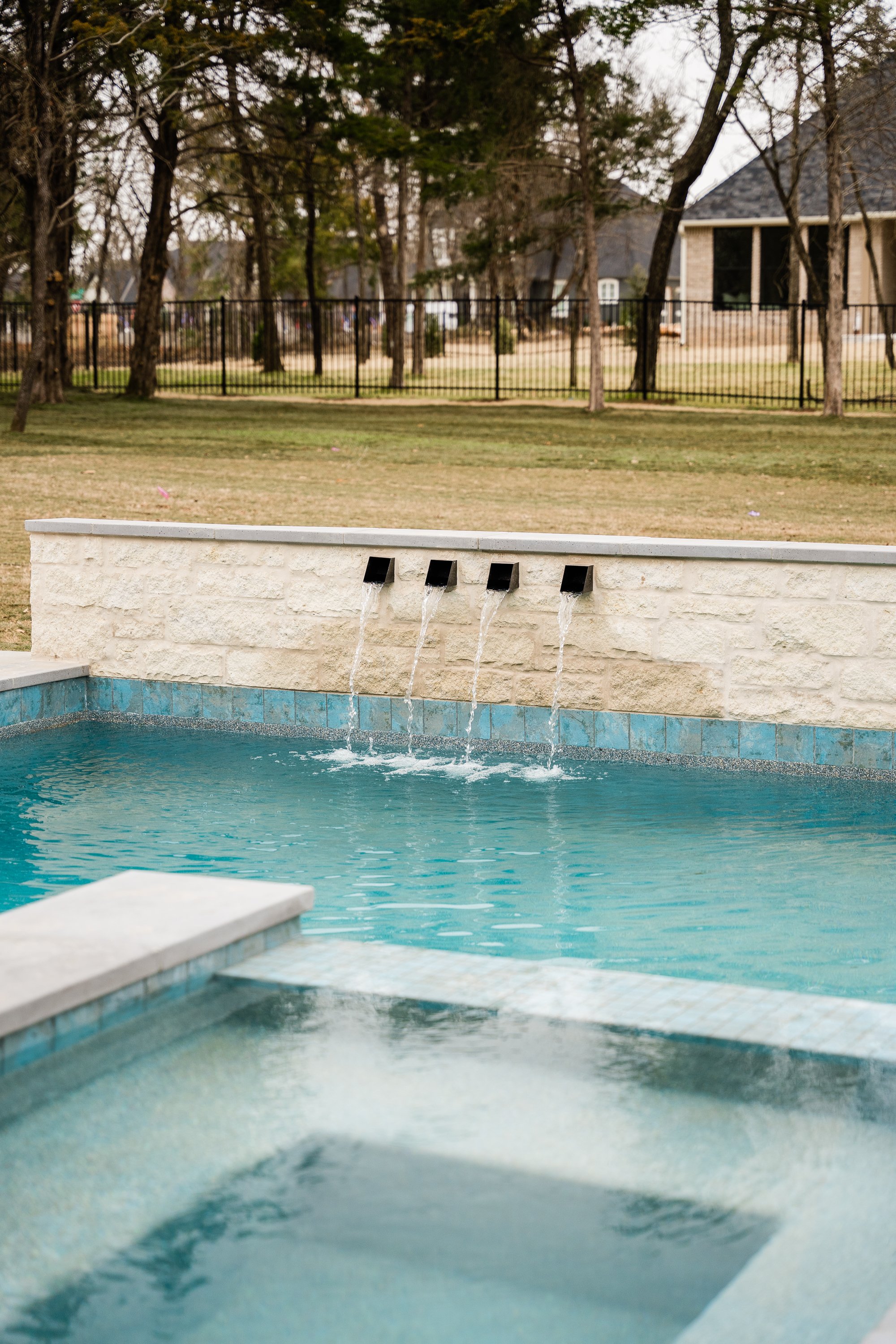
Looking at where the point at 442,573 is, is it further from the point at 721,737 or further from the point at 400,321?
the point at 400,321

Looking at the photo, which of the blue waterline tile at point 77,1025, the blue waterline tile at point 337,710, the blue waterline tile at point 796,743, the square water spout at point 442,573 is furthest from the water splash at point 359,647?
the blue waterline tile at point 77,1025

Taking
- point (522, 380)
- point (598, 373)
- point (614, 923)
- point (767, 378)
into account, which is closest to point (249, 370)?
point (522, 380)

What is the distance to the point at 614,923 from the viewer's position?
525 centimetres

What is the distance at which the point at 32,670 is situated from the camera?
7.96 meters

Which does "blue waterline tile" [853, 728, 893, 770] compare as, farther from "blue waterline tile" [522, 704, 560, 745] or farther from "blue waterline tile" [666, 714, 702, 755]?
"blue waterline tile" [522, 704, 560, 745]

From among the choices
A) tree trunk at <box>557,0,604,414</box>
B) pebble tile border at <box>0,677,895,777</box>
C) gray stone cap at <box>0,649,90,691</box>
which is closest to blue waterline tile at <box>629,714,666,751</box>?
pebble tile border at <box>0,677,895,777</box>

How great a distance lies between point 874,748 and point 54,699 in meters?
4.09

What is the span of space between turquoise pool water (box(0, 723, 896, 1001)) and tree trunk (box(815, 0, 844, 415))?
1636cm

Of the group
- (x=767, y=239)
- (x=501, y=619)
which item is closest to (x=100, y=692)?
(x=501, y=619)

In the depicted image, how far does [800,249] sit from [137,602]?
93.1 ft

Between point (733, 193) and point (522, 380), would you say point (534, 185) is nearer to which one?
point (522, 380)

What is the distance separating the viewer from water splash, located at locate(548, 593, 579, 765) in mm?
7188

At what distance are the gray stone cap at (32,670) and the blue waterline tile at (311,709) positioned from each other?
3.99 ft

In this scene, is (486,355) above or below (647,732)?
above
